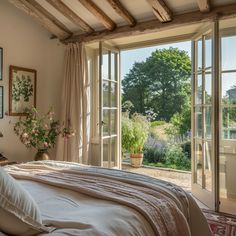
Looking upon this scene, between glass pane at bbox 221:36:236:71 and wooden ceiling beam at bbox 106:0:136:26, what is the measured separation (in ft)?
4.10

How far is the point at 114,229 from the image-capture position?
1.03 meters

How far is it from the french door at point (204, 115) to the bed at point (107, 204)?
1.48 m

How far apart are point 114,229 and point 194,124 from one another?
8.73 feet

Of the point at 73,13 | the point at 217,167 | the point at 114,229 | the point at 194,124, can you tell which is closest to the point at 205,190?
the point at 217,167

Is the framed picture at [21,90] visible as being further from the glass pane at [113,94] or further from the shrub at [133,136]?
the shrub at [133,136]

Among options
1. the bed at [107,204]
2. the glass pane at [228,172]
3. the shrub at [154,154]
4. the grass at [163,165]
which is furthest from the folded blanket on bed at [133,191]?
the shrub at [154,154]

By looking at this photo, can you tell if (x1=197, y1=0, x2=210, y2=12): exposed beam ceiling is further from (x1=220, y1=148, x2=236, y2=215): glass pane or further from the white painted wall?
the white painted wall

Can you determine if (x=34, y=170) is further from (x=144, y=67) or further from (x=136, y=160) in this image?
(x=144, y=67)

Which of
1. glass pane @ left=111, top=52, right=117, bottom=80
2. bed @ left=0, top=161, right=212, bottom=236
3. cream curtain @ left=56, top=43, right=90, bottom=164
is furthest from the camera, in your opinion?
glass pane @ left=111, top=52, right=117, bottom=80

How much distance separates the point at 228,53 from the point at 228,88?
465 millimetres

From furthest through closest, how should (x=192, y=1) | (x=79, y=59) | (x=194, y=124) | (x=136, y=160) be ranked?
(x=136, y=160) → (x=79, y=59) → (x=194, y=124) → (x=192, y=1)

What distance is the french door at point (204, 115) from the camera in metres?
2.92

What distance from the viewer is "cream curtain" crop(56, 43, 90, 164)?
12.5ft

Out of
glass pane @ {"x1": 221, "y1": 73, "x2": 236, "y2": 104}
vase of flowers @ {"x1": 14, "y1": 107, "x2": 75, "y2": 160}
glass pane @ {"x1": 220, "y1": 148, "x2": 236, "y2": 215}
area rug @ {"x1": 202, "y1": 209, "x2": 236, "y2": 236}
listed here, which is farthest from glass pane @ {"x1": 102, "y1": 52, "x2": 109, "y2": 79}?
area rug @ {"x1": 202, "y1": 209, "x2": 236, "y2": 236}
